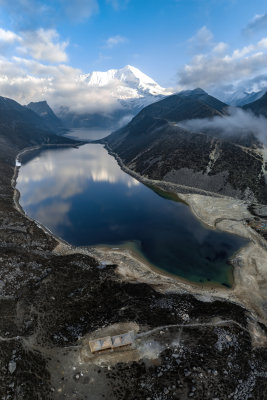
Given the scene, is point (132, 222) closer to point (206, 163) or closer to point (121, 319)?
point (121, 319)

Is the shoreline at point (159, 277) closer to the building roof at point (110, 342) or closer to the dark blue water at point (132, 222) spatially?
the dark blue water at point (132, 222)

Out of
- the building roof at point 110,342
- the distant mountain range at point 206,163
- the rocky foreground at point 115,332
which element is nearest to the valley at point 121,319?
the rocky foreground at point 115,332

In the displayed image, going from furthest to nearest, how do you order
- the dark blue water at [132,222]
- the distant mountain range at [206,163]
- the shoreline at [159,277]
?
the distant mountain range at [206,163] → the dark blue water at [132,222] → the shoreline at [159,277]

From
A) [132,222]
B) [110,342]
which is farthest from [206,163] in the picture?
[110,342]

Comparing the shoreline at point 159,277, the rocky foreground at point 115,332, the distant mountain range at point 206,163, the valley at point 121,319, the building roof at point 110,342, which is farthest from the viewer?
the distant mountain range at point 206,163

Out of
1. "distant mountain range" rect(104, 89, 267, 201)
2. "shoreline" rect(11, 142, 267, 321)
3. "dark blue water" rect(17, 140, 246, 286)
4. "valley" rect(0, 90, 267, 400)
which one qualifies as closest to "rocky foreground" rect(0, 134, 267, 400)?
"valley" rect(0, 90, 267, 400)

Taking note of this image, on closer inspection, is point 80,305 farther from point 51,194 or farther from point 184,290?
point 51,194

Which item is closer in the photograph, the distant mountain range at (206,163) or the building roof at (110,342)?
the building roof at (110,342)
